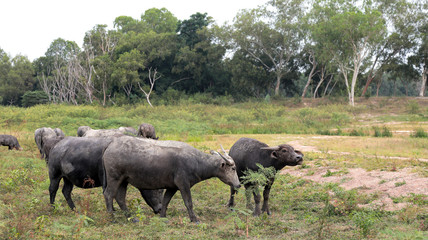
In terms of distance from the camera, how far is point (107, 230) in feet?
22.0

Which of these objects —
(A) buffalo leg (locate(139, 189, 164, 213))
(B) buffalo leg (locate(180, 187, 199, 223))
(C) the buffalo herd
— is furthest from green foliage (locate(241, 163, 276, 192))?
(A) buffalo leg (locate(139, 189, 164, 213))

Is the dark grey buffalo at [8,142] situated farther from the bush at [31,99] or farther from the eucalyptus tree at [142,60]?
the bush at [31,99]

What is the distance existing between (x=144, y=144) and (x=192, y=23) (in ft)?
143

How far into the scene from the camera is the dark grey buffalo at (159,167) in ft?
24.7

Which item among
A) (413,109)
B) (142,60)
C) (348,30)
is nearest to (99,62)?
(142,60)

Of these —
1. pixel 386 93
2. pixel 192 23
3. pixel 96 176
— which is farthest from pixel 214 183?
pixel 386 93

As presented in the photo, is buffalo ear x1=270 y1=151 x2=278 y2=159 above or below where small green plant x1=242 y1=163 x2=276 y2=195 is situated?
above

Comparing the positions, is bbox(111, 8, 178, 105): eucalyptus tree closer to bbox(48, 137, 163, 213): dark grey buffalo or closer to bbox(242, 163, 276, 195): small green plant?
bbox(48, 137, 163, 213): dark grey buffalo

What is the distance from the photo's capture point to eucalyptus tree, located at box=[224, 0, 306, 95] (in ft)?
148

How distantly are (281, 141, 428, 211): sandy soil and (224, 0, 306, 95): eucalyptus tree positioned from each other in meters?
34.6

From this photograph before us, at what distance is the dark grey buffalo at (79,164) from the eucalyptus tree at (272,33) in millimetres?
38679

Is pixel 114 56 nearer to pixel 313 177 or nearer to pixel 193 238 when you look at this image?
pixel 313 177

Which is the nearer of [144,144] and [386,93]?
[144,144]

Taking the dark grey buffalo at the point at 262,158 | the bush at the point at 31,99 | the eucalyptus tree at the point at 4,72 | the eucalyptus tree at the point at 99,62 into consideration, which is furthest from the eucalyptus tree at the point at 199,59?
the dark grey buffalo at the point at 262,158
